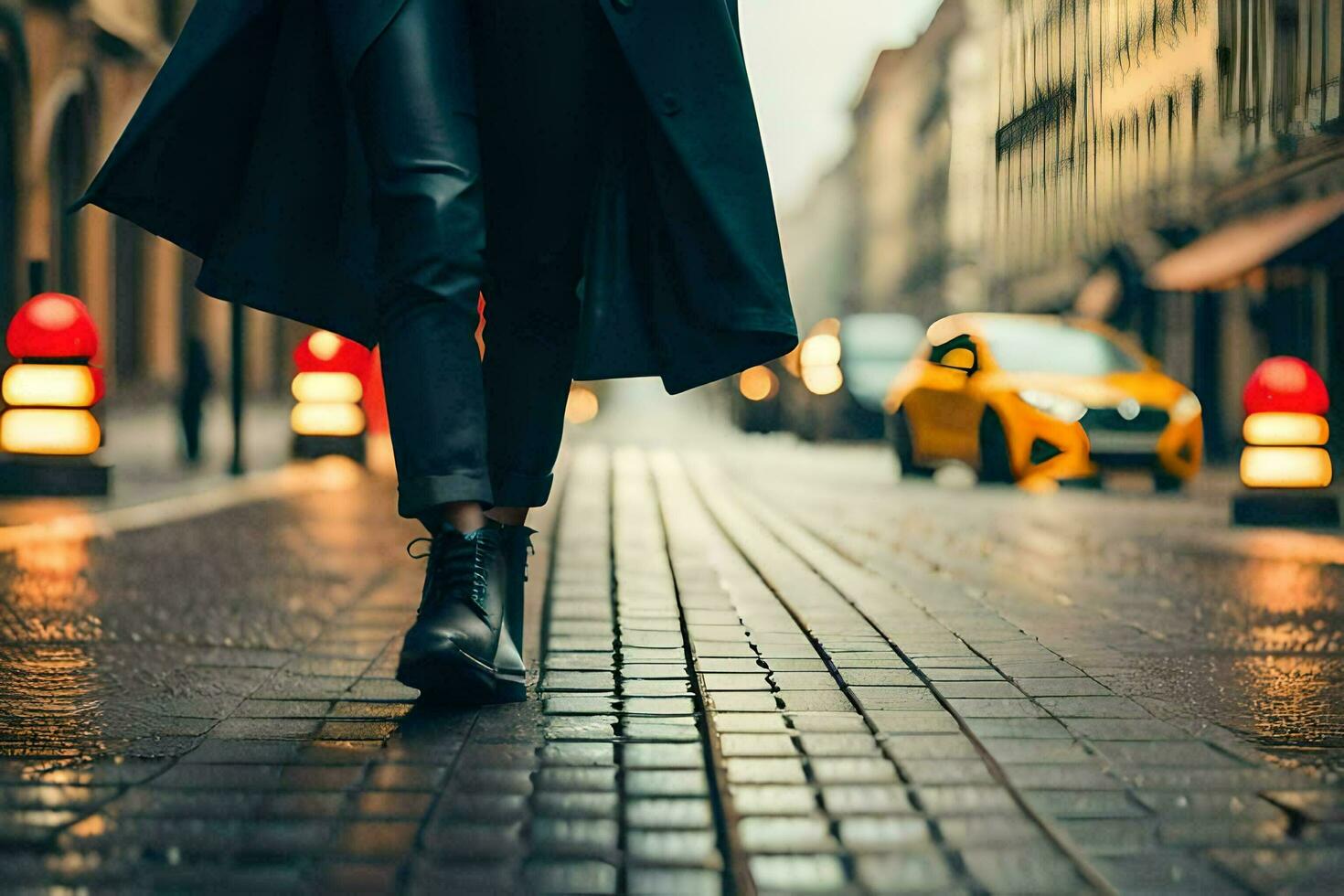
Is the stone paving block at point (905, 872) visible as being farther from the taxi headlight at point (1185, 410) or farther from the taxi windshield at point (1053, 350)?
the taxi windshield at point (1053, 350)

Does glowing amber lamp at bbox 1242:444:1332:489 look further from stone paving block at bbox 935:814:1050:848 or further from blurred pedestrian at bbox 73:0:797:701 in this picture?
stone paving block at bbox 935:814:1050:848

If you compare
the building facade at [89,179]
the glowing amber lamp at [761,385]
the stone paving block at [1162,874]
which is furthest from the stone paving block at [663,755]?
the glowing amber lamp at [761,385]

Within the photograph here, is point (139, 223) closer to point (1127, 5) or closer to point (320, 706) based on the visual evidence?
point (320, 706)

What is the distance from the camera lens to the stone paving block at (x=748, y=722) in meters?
2.95

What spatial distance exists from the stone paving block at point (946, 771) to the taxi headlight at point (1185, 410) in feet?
33.4

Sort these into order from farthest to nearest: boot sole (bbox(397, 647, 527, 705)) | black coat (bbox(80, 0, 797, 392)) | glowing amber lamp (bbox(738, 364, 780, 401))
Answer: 1. glowing amber lamp (bbox(738, 364, 780, 401))
2. black coat (bbox(80, 0, 797, 392))
3. boot sole (bbox(397, 647, 527, 705))

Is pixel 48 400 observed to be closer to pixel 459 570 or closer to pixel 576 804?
pixel 459 570

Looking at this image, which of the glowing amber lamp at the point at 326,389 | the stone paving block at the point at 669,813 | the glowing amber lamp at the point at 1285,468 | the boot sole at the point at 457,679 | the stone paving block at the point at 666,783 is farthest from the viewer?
the glowing amber lamp at the point at 326,389

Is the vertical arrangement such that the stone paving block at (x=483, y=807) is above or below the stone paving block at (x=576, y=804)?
above

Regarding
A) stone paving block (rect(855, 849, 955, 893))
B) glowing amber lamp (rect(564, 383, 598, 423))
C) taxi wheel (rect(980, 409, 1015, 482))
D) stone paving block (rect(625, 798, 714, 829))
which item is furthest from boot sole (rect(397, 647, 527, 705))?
glowing amber lamp (rect(564, 383, 598, 423))

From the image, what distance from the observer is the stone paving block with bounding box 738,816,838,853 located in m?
2.21

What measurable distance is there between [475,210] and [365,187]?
0.31 metres

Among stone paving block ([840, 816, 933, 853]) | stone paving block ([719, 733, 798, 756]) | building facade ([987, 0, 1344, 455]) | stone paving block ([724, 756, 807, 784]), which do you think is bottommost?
stone paving block ([840, 816, 933, 853])

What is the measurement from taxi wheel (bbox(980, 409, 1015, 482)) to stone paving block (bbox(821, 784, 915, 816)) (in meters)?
10.2
